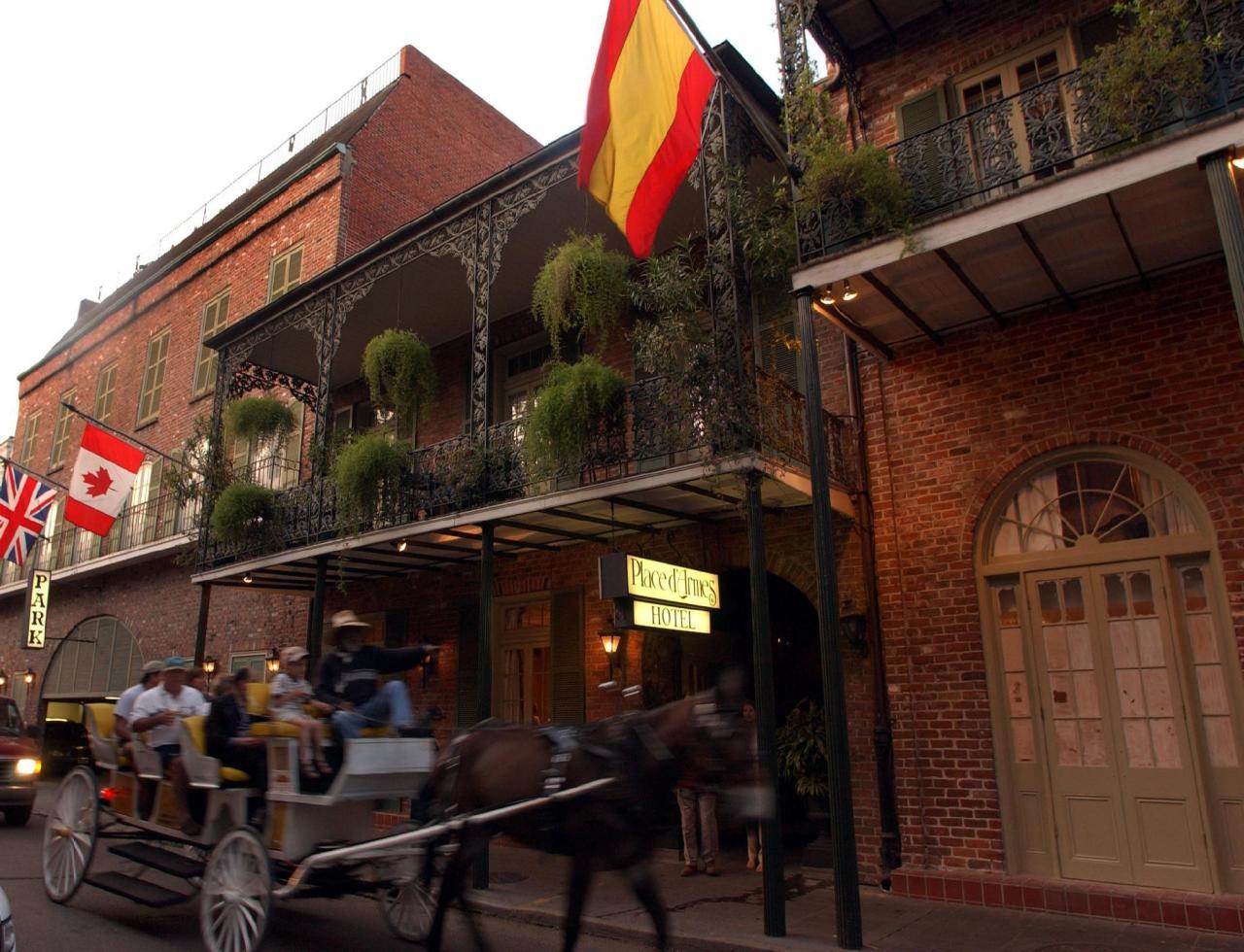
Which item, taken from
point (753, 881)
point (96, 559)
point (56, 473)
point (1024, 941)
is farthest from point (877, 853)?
point (56, 473)

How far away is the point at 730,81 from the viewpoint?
7.55 meters

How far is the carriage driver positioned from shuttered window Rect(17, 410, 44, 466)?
81.7 feet

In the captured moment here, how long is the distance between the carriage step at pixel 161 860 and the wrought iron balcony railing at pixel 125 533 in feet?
31.8

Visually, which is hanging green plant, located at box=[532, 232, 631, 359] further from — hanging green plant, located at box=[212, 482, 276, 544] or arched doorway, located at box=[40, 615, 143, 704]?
arched doorway, located at box=[40, 615, 143, 704]

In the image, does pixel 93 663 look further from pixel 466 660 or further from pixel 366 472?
pixel 366 472

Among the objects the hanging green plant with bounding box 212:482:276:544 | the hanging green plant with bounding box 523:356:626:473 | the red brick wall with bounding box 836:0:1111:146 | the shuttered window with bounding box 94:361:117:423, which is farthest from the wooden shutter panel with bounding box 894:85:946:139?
the shuttered window with bounding box 94:361:117:423

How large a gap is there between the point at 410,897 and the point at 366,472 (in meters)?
5.38

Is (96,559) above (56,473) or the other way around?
the other way around

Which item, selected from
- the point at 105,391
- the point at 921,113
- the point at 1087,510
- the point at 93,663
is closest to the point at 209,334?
the point at 105,391

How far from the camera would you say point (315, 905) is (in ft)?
24.7

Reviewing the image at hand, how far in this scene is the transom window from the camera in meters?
7.35

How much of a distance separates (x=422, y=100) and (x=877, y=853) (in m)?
18.5

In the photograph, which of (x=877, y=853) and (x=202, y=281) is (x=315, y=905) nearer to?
(x=877, y=853)

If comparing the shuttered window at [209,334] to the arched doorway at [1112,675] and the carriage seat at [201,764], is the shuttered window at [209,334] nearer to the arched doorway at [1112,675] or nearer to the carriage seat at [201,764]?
the carriage seat at [201,764]
